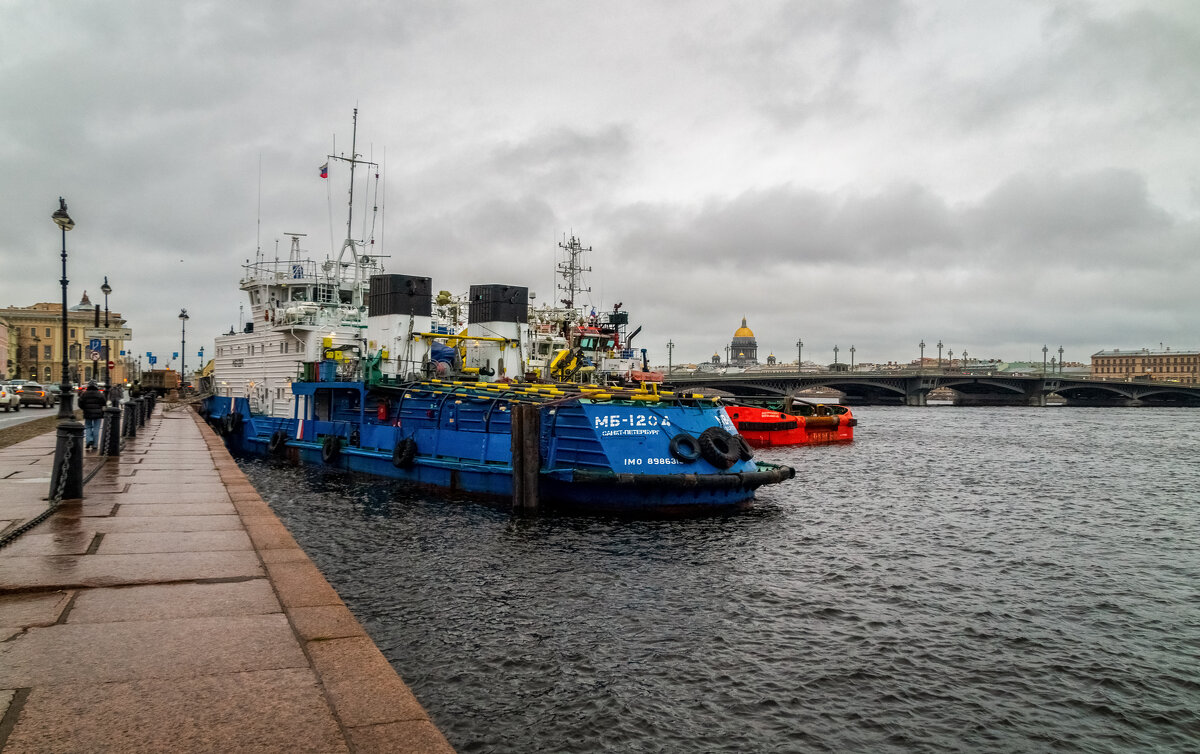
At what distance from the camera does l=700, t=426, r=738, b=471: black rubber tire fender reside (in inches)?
806

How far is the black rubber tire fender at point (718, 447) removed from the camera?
20484mm

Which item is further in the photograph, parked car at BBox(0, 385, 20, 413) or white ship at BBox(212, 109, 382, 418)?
parked car at BBox(0, 385, 20, 413)

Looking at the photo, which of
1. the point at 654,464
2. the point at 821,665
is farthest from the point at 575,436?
the point at 821,665

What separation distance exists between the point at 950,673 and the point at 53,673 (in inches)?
390

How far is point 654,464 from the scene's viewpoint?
20.0 m

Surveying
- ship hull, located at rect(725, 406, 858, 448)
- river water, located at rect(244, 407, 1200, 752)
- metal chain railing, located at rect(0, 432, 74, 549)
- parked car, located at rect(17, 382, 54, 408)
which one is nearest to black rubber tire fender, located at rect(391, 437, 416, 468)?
river water, located at rect(244, 407, 1200, 752)

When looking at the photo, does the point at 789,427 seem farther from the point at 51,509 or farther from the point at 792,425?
the point at 51,509

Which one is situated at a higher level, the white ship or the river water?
the white ship

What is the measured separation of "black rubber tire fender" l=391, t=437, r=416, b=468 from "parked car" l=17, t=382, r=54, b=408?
34.4 m

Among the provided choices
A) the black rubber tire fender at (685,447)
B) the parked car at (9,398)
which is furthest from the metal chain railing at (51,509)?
the parked car at (9,398)

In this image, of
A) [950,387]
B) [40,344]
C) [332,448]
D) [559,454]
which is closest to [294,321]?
[332,448]

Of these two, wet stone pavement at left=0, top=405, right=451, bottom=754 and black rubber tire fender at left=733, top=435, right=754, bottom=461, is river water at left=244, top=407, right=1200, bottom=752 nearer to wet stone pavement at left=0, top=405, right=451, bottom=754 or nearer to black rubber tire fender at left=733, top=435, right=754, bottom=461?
black rubber tire fender at left=733, top=435, right=754, bottom=461

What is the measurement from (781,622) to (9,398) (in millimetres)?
47211

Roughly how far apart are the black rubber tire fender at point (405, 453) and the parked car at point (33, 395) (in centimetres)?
3438
